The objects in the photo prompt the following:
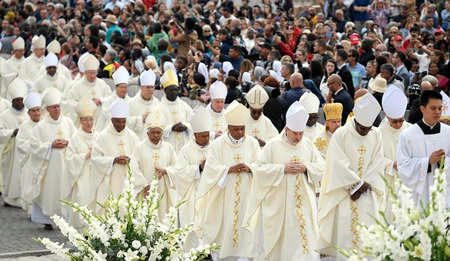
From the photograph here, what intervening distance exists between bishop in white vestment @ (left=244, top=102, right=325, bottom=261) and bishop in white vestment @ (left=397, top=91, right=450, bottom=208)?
150 cm

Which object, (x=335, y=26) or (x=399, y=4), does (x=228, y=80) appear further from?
(x=399, y=4)

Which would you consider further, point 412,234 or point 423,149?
point 423,149

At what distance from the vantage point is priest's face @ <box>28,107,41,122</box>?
17.1 m

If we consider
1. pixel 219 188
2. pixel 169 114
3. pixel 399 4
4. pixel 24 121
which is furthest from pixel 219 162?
pixel 399 4

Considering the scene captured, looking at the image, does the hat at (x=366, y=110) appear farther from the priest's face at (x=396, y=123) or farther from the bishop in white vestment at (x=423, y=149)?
the priest's face at (x=396, y=123)

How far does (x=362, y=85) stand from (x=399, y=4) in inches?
332

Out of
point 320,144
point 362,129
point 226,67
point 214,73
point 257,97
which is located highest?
point 226,67

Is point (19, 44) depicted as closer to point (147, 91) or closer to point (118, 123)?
point (147, 91)

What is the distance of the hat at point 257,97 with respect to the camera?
568 inches

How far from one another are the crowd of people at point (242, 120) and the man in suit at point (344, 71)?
3cm

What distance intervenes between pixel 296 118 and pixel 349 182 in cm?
94

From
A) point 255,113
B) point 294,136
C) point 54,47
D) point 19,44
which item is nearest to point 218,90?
point 255,113

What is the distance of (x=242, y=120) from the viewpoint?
13125mm

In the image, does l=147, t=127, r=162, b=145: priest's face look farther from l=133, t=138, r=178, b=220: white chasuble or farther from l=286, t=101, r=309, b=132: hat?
l=286, t=101, r=309, b=132: hat
